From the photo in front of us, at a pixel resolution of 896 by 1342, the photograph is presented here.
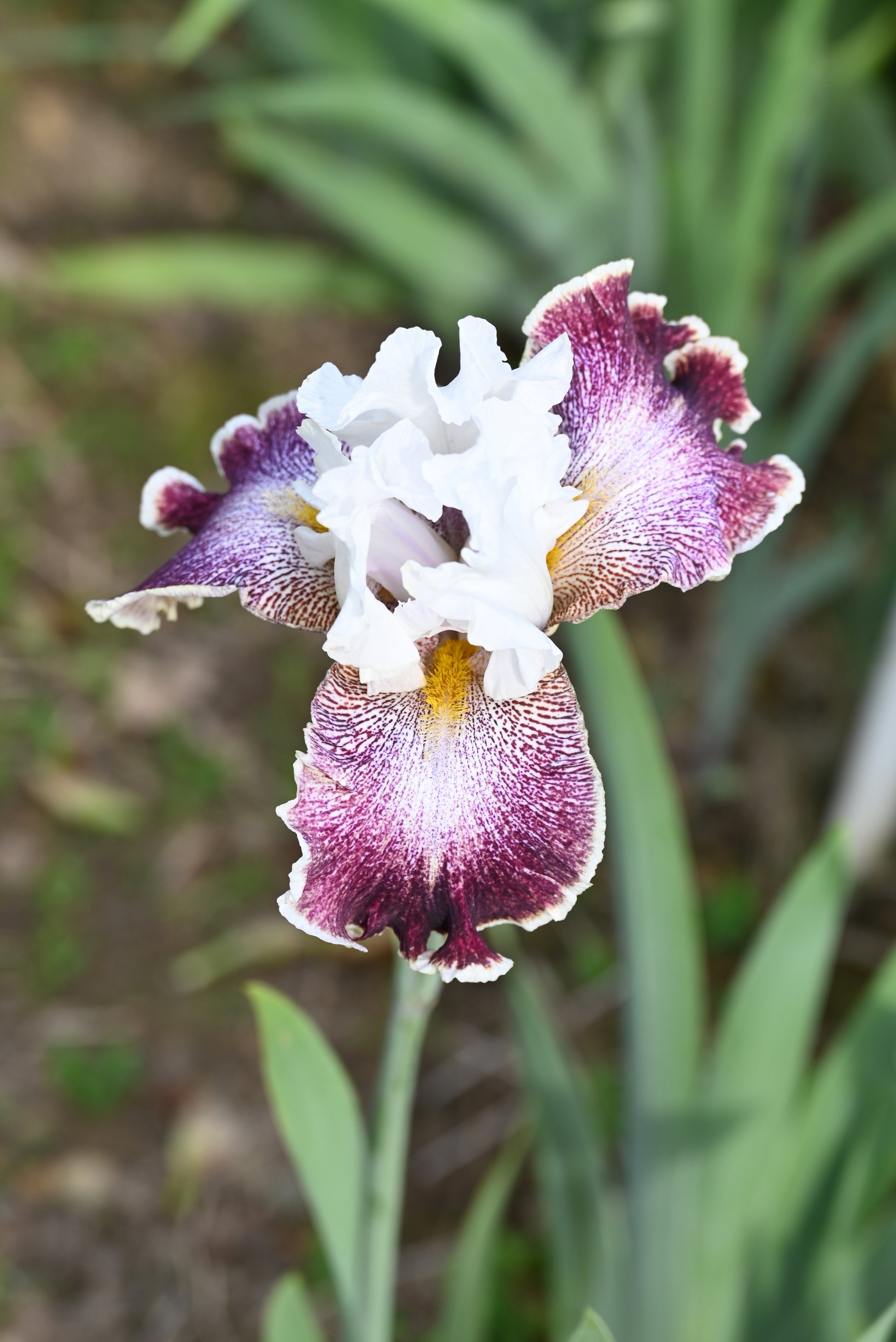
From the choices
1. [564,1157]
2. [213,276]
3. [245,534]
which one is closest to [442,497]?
[245,534]

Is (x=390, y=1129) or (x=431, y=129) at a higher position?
(x=431, y=129)

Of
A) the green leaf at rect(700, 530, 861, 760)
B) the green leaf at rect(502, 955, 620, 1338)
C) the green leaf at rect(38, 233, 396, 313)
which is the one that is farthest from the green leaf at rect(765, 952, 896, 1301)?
the green leaf at rect(38, 233, 396, 313)

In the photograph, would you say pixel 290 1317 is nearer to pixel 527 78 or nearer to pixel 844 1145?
pixel 844 1145

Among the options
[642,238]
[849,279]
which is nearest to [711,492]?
[642,238]

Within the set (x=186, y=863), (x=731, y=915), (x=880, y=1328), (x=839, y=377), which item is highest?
(x=839, y=377)

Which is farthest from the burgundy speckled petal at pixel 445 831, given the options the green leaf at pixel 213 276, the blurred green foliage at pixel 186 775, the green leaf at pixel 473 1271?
the green leaf at pixel 213 276

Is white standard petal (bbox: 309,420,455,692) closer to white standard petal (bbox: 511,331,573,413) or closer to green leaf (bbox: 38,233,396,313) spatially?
white standard petal (bbox: 511,331,573,413)

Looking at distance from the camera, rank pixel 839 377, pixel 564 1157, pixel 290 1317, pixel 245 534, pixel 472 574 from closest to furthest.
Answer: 1. pixel 472 574
2. pixel 245 534
3. pixel 290 1317
4. pixel 564 1157
5. pixel 839 377

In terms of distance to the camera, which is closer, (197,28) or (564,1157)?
(564,1157)
